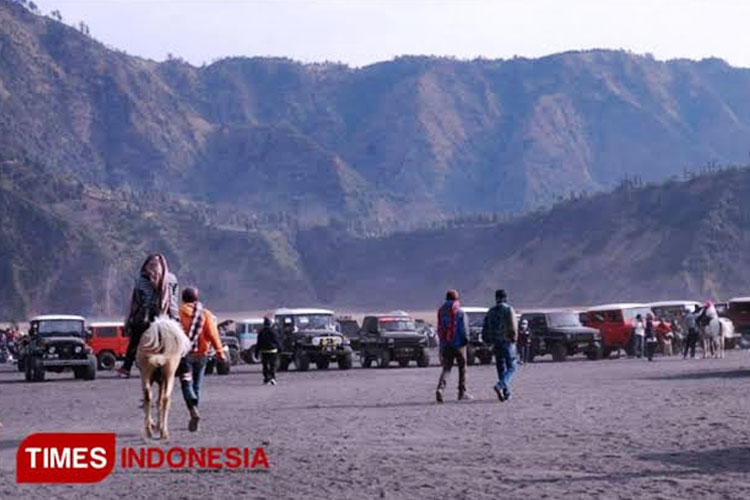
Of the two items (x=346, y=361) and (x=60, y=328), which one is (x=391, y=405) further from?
(x=346, y=361)

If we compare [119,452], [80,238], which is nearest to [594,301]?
[80,238]

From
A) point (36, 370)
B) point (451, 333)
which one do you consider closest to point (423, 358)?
point (36, 370)

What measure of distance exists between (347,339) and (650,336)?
32.8 ft

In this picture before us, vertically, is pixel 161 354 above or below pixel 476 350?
below

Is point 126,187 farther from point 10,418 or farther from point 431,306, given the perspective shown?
point 10,418

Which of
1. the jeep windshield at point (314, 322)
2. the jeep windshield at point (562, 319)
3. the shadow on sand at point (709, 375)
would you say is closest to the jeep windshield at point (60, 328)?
the jeep windshield at point (314, 322)

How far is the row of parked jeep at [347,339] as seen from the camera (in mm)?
40125

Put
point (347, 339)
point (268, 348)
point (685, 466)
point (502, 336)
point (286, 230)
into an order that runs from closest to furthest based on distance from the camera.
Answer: point (685, 466) → point (502, 336) → point (268, 348) → point (347, 339) → point (286, 230)

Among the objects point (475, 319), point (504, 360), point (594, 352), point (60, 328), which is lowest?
point (504, 360)

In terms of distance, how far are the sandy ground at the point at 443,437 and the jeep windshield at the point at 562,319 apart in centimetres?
1691

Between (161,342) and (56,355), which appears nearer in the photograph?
(161,342)

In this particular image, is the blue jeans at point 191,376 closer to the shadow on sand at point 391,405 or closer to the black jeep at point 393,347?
the shadow on sand at point 391,405

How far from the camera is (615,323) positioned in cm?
5297

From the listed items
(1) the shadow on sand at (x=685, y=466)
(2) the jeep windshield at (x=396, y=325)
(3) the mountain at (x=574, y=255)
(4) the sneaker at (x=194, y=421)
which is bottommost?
(1) the shadow on sand at (x=685, y=466)
